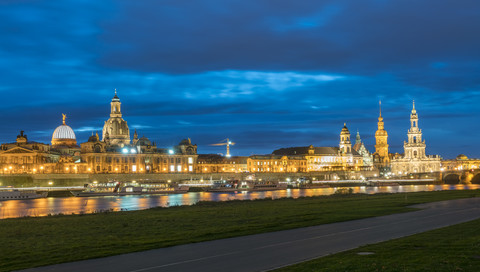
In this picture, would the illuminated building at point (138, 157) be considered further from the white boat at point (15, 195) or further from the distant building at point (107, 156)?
the white boat at point (15, 195)

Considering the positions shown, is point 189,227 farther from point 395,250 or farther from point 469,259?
point 469,259

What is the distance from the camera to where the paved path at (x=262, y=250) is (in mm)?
18641

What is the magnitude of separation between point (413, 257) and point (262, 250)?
19.5 feet

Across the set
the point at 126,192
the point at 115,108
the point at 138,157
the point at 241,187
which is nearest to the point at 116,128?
the point at 115,108

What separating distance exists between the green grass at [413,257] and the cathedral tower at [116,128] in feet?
539

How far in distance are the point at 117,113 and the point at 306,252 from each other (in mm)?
178015

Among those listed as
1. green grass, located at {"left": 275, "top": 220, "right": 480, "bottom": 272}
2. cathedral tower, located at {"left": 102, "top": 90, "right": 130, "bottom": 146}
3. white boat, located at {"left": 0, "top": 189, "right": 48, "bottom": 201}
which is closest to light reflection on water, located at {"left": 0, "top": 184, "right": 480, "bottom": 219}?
white boat, located at {"left": 0, "top": 189, "right": 48, "bottom": 201}

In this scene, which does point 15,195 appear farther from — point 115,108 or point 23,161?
point 115,108

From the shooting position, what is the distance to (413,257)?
1909 centimetres

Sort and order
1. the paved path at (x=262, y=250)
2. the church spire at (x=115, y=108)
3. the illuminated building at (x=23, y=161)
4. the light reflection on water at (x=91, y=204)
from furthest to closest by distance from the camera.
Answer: the church spire at (x=115, y=108) → the illuminated building at (x=23, y=161) → the light reflection on water at (x=91, y=204) → the paved path at (x=262, y=250)

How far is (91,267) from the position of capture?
61.4 ft

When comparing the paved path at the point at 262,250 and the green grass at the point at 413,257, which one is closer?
the green grass at the point at 413,257

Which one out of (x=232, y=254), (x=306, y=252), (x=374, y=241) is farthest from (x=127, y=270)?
(x=374, y=241)

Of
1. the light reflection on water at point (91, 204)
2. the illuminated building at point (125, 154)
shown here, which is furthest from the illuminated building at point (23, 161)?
the light reflection on water at point (91, 204)
